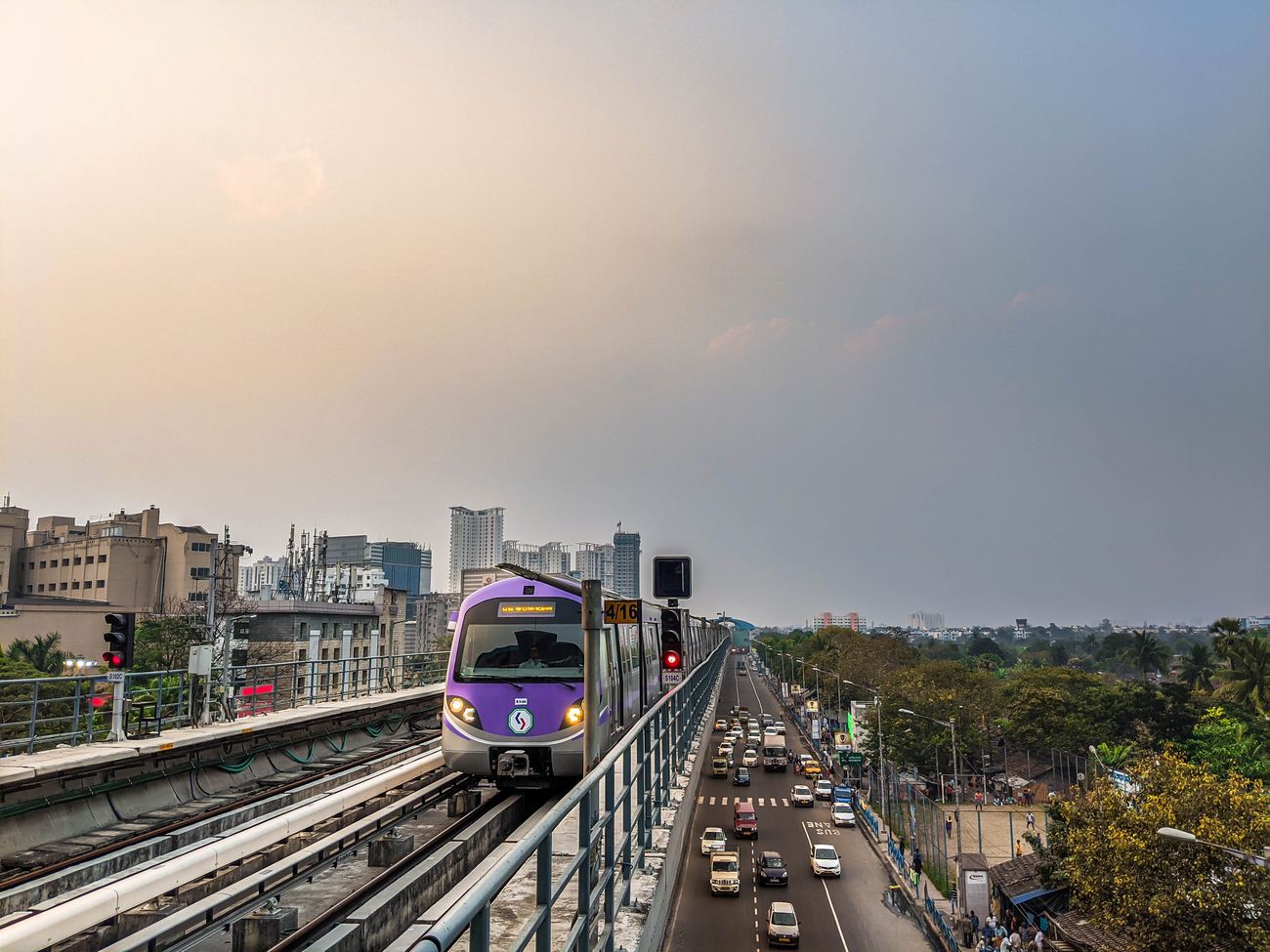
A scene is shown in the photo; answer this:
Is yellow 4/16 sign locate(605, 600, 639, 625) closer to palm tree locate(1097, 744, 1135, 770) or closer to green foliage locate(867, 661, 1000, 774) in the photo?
green foliage locate(867, 661, 1000, 774)

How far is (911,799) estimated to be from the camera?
158 feet

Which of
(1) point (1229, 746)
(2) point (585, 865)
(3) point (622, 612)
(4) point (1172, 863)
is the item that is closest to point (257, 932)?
(2) point (585, 865)

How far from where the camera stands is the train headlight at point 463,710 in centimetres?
1160

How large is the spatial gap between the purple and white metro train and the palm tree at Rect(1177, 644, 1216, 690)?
311 feet

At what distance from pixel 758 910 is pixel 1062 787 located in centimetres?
4010

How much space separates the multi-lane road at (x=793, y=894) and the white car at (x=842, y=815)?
0.48 meters

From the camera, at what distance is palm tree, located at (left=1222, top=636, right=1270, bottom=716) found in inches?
2763

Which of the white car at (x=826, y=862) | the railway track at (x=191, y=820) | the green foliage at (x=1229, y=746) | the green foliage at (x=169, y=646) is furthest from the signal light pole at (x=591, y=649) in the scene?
the green foliage at (x=1229, y=746)

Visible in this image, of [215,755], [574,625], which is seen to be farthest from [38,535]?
[574,625]

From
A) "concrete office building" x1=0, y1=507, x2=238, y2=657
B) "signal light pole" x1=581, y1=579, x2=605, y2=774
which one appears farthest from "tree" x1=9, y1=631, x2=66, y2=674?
"signal light pole" x1=581, y1=579, x2=605, y2=774

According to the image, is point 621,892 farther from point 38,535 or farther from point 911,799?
point 38,535

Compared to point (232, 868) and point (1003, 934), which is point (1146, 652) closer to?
point (1003, 934)

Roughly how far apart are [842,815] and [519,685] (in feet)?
137

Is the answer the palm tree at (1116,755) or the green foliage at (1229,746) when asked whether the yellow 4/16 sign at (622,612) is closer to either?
the green foliage at (1229,746)
